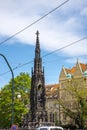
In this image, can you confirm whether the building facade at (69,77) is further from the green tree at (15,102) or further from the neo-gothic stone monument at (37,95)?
the green tree at (15,102)

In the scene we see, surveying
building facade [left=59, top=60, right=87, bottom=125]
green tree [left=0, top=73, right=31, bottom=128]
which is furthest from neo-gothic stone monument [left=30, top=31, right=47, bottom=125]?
building facade [left=59, top=60, right=87, bottom=125]

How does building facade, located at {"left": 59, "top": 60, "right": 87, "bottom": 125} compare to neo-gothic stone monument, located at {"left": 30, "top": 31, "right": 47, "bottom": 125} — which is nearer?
neo-gothic stone monument, located at {"left": 30, "top": 31, "right": 47, "bottom": 125}

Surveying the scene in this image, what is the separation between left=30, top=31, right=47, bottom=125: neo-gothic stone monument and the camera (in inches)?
3128

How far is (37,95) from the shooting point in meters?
81.9

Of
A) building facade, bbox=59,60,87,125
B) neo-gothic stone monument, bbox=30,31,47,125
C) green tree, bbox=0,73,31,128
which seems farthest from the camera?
building facade, bbox=59,60,87,125

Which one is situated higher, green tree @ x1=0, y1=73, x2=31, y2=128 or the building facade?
the building facade

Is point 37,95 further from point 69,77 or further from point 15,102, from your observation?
point 69,77

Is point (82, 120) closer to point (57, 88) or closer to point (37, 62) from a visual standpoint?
point (37, 62)

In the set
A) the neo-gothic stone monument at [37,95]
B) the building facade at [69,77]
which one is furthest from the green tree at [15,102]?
the building facade at [69,77]

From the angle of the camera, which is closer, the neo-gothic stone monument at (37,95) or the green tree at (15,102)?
the green tree at (15,102)

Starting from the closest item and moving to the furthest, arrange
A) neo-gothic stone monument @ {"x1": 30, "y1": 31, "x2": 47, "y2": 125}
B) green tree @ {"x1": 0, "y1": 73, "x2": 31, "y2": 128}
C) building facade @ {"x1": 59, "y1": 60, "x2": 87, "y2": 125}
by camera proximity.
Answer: green tree @ {"x1": 0, "y1": 73, "x2": 31, "y2": 128} → neo-gothic stone monument @ {"x1": 30, "y1": 31, "x2": 47, "y2": 125} → building facade @ {"x1": 59, "y1": 60, "x2": 87, "y2": 125}

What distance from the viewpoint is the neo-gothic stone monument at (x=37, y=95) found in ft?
261

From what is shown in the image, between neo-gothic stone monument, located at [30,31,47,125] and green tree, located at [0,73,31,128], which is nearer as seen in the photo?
green tree, located at [0,73,31,128]

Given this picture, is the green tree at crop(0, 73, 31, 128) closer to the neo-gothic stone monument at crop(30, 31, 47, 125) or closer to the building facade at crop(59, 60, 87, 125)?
the neo-gothic stone monument at crop(30, 31, 47, 125)
